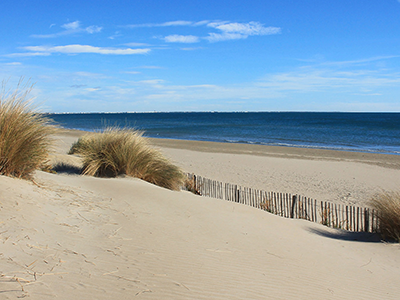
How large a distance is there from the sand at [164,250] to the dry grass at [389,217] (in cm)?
28

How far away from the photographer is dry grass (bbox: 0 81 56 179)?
5.34 m

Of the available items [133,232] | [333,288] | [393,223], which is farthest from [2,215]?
[393,223]

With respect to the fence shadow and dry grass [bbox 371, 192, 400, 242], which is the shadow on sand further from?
dry grass [bbox 371, 192, 400, 242]

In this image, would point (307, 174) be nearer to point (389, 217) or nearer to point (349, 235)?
point (349, 235)

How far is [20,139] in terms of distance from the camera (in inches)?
218

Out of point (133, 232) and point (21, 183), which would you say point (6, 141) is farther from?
point (133, 232)

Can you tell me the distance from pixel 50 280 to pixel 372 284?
12.2 feet

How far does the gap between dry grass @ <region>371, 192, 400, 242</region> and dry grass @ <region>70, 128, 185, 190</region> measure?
16.7ft

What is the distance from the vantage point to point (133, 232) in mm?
4375

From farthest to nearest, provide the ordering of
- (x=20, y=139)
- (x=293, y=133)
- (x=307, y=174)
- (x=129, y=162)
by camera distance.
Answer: (x=293, y=133)
(x=307, y=174)
(x=129, y=162)
(x=20, y=139)

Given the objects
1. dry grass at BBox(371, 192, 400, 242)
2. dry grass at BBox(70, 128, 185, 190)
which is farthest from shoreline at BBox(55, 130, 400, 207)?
dry grass at BBox(371, 192, 400, 242)

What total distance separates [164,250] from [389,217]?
187 inches

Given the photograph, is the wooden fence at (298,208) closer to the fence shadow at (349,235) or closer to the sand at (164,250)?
the fence shadow at (349,235)

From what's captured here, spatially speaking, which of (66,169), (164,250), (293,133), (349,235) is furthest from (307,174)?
(293,133)
